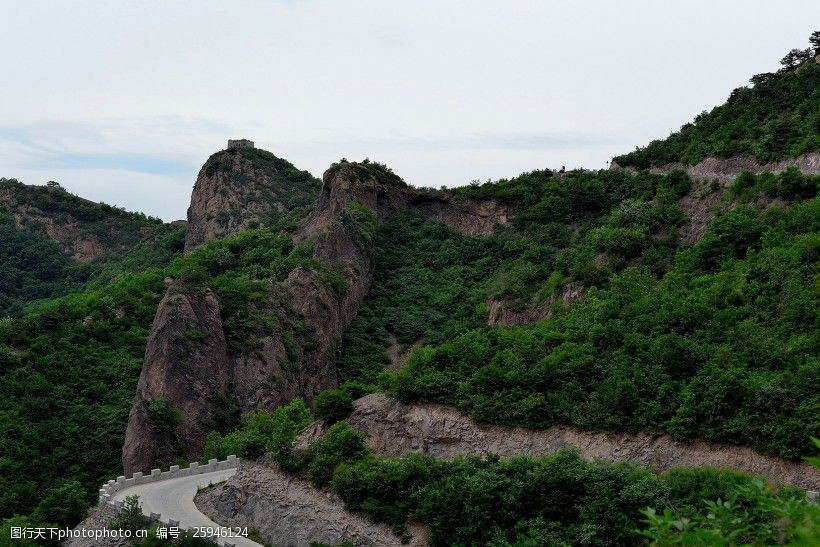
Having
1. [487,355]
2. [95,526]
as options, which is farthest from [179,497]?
[487,355]

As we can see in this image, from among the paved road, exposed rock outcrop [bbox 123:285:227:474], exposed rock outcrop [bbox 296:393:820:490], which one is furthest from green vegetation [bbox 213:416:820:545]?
exposed rock outcrop [bbox 123:285:227:474]

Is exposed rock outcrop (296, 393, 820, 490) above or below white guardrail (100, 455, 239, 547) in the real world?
above

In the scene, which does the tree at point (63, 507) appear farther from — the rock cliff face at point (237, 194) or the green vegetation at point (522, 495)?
the rock cliff face at point (237, 194)

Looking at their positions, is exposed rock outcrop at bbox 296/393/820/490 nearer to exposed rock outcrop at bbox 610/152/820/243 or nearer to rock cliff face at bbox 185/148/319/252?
exposed rock outcrop at bbox 610/152/820/243

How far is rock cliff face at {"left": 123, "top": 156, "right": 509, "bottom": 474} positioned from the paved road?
13.4 feet

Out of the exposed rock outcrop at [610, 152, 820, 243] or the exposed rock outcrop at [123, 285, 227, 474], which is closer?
the exposed rock outcrop at [123, 285, 227, 474]

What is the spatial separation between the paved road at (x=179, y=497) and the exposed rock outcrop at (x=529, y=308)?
14.3 metres

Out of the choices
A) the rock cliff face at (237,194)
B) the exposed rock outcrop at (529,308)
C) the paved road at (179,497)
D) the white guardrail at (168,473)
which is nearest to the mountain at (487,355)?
the exposed rock outcrop at (529,308)

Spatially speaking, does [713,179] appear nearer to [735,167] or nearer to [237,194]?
[735,167]

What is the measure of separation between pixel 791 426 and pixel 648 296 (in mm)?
A: 10195

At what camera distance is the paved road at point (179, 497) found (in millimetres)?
30734

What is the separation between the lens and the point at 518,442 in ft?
98.5

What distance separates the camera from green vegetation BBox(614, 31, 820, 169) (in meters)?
43.7

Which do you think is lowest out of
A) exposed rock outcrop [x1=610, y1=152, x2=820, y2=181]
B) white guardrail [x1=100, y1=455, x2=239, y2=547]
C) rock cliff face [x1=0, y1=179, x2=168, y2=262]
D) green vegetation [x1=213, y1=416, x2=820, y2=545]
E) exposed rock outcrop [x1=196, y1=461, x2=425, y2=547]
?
A: white guardrail [x1=100, y1=455, x2=239, y2=547]
